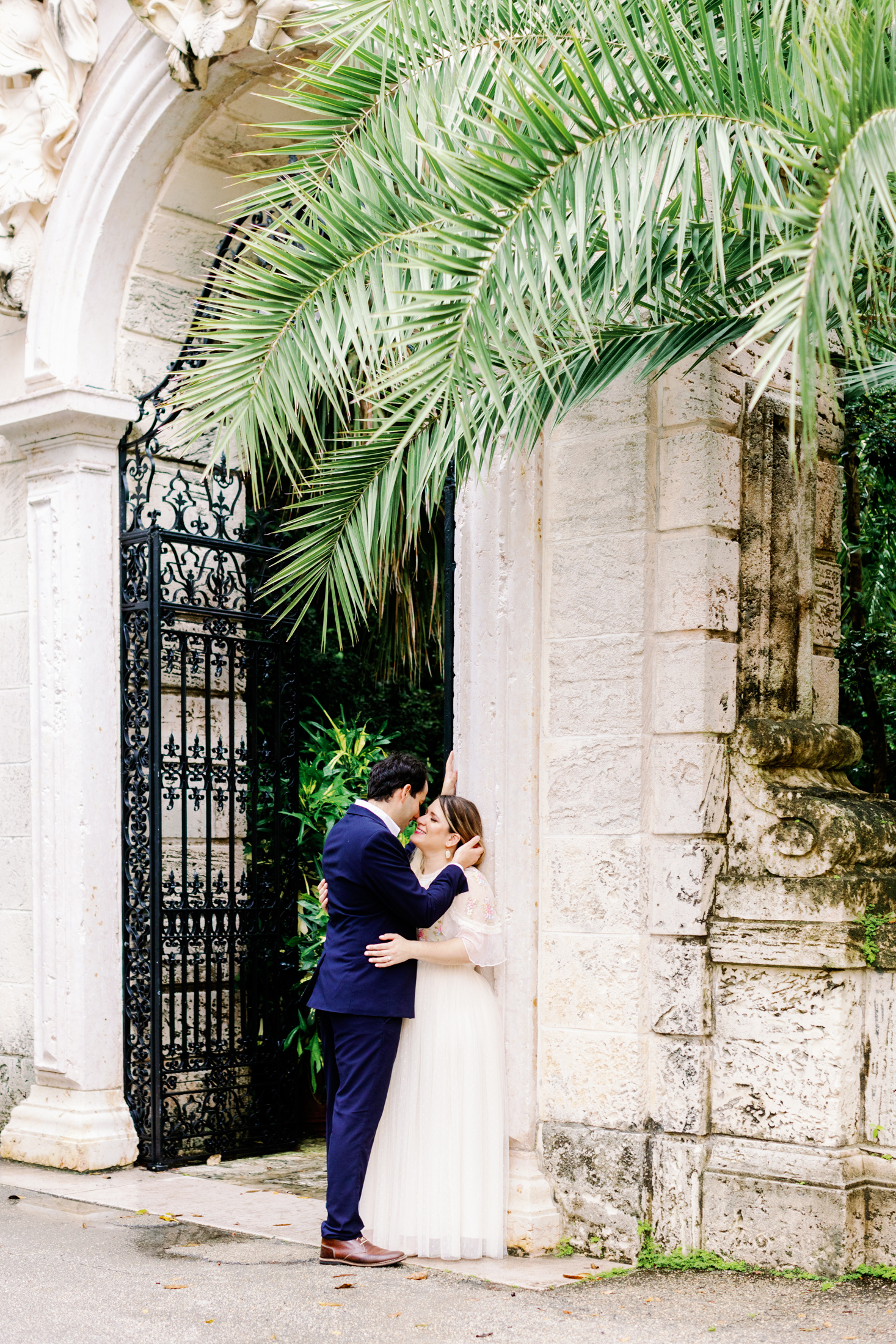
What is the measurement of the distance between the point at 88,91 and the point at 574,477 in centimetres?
326

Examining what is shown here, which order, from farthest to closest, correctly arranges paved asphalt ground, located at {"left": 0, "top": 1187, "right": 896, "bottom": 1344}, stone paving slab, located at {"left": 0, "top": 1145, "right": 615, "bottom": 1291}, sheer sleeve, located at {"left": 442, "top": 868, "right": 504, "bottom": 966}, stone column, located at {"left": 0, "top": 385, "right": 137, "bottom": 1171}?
stone column, located at {"left": 0, "top": 385, "right": 137, "bottom": 1171} → sheer sleeve, located at {"left": 442, "top": 868, "right": 504, "bottom": 966} → stone paving slab, located at {"left": 0, "top": 1145, "right": 615, "bottom": 1291} → paved asphalt ground, located at {"left": 0, "top": 1187, "right": 896, "bottom": 1344}

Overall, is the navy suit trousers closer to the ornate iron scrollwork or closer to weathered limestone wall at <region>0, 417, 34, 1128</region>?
the ornate iron scrollwork

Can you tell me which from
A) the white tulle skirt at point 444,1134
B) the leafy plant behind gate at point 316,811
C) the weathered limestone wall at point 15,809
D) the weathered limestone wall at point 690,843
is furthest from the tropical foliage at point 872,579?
the weathered limestone wall at point 15,809

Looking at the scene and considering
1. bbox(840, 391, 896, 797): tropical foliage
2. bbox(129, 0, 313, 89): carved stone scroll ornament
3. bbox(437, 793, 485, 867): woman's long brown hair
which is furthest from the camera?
bbox(840, 391, 896, 797): tropical foliage

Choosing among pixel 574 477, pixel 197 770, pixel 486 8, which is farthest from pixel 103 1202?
pixel 486 8

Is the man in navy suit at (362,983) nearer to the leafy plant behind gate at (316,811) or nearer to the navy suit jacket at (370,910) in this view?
the navy suit jacket at (370,910)

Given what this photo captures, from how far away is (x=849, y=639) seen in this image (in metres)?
8.61

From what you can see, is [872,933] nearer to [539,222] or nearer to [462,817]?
[462,817]

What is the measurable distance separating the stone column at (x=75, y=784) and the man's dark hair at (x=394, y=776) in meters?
1.96

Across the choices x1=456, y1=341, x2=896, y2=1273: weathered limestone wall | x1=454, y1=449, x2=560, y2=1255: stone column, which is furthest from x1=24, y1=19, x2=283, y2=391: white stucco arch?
x1=456, y1=341, x2=896, y2=1273: weathered limestone wall

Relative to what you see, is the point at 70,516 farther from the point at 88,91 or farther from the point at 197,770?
the point at 88,91

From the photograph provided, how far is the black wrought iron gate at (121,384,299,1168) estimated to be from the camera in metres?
6.67

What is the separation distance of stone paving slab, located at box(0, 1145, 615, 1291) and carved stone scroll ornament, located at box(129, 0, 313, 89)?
15.2ft

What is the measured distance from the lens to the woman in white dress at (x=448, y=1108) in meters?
5.04
